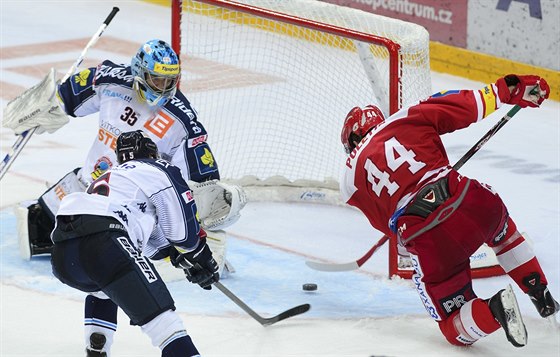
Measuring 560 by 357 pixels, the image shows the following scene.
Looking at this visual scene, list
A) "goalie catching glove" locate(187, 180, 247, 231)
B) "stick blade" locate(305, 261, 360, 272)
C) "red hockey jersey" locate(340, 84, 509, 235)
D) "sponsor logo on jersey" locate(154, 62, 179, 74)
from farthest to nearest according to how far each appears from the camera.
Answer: "stick blade" locate(305, 261, 360, 272) → "goalie catching glove" locate(187, 180, 247, 231) → "sponsor logo on jersey" locate(154, 62, 179, 74) → "red hockey jersey" locate(340, 84, 509, 235)

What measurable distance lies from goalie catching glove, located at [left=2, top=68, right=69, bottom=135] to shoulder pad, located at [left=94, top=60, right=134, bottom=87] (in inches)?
8.9

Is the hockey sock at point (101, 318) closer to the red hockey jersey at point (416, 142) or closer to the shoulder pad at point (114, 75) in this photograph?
the red hockey jersey at point (416, 142)

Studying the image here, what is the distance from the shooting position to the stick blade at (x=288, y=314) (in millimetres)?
5332

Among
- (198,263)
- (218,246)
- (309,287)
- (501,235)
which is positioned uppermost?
(198,263)

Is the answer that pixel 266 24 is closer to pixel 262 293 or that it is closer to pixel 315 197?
pixel 315 197

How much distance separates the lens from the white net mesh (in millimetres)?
6070

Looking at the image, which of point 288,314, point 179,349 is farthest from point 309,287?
point 179,349

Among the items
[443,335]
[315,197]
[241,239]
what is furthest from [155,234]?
[315,197]

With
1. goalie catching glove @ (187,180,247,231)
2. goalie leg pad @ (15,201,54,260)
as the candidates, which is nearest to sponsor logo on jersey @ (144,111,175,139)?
goalie catching glove @ (187,180,247,231)

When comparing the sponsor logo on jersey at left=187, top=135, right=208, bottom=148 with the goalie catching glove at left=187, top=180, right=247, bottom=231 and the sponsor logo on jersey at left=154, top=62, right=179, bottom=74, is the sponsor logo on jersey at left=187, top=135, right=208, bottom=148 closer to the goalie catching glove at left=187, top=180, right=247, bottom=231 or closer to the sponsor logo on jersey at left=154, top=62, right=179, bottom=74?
the goalie catching glove at left=187, top=180, right=247, bottom=231

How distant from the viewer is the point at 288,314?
5371 mm

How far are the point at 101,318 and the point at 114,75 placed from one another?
1506mm

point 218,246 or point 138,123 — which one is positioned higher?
point 138,123

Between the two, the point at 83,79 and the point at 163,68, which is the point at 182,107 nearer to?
the point at 163,68
